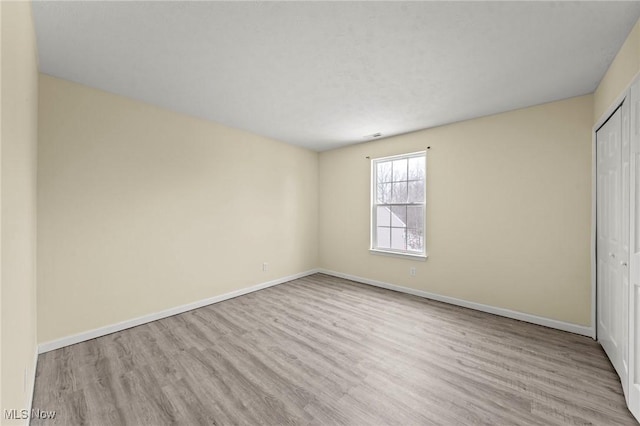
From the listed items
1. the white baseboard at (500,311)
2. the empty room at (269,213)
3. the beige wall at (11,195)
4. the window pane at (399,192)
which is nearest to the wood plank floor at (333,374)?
→ the empty room at (269,213)

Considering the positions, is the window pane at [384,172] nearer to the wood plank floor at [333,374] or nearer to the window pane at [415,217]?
the window pane at [415,217]

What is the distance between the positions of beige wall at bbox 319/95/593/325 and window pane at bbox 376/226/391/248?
0.99 ft

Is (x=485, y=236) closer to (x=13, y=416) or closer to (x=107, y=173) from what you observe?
(x=13, y=416)

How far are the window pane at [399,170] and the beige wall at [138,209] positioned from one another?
213cm

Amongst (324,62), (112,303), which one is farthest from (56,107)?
(324,62)

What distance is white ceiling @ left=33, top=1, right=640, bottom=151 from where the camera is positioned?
1.62 m

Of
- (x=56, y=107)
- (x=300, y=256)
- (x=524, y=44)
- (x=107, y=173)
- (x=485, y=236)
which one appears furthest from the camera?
(x=300, y=256)


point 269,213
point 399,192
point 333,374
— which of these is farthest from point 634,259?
point 269,213

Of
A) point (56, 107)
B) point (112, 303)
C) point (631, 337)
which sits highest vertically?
point (56, 107)

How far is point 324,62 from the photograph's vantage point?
217 cm

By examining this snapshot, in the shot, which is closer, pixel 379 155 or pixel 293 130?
pixel 293 130

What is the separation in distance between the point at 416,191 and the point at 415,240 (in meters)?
0.79

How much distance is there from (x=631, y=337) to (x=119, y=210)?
179 inches

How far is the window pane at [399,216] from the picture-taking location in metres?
4.25
